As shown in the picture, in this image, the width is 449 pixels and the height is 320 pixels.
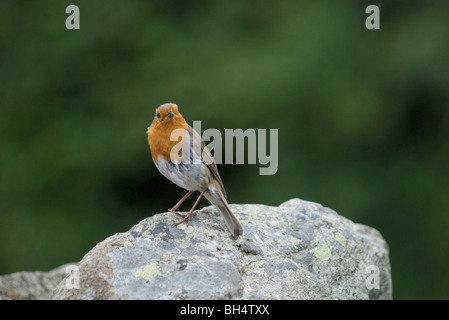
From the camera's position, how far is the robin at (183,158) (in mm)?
3783

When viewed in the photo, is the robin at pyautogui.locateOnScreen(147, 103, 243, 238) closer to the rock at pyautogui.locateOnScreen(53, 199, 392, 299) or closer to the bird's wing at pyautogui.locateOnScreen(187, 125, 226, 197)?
the bird's wing at pyautogui.locateOnScreen(187, 125, 226, 197)

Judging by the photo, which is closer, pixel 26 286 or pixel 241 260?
pixel 241 260

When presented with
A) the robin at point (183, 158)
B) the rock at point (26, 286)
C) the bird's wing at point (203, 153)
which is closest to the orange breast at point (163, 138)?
the robin at point (183, 158)

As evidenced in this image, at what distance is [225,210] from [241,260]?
46 centimetres

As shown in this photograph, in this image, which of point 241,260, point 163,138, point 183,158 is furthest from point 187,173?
point 241,260

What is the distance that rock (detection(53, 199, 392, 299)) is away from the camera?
10.5 ft

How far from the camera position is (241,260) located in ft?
11.5

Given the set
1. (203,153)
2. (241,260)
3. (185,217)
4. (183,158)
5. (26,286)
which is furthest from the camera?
(26,286)

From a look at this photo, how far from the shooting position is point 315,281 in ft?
11.9

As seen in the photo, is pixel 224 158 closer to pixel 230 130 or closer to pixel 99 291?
pixel 230 130

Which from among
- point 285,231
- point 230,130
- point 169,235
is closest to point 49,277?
point 169,235

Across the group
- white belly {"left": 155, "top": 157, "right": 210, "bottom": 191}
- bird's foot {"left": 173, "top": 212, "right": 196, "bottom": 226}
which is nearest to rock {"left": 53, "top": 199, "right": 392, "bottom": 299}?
bird's foot {"left": 173, "top": 212, "right": 196, "bottom": 226}

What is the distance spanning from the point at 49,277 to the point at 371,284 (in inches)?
100

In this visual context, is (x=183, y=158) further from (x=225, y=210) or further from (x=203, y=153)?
(x=225, y=210)
